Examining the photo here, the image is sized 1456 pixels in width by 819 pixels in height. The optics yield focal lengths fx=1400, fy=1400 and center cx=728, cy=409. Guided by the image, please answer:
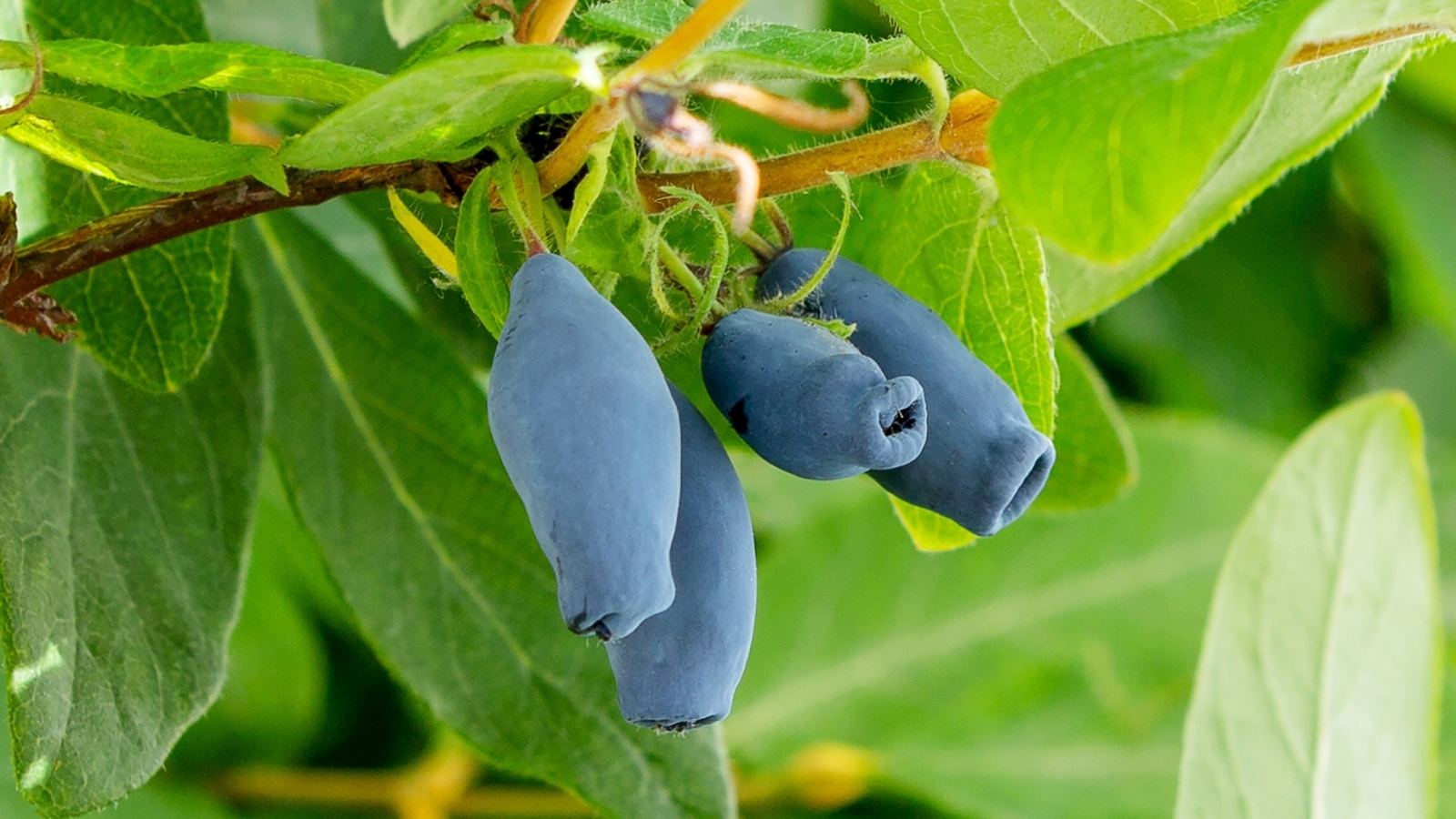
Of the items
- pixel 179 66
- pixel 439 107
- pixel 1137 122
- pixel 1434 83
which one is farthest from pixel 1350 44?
pixel 1434 83

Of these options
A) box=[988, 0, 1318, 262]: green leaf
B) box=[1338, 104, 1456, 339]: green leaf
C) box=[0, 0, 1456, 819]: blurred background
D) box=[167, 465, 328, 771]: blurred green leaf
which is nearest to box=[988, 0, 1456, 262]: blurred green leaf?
box=[988, 0, 1318, 262]: green leaf

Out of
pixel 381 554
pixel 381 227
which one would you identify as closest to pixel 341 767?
pixel 381 554

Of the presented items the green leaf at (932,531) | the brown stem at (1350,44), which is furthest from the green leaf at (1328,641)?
the brown stem at (1350,44)

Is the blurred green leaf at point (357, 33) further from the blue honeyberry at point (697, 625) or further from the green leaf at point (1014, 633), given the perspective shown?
the green leaf at point (1014, 633)

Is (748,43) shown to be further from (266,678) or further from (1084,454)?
(266,678)

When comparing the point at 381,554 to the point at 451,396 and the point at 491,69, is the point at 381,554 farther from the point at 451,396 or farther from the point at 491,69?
the point at 491,69

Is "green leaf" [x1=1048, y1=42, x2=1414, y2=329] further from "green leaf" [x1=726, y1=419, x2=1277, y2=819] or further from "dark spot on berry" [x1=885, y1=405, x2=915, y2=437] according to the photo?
"green leaf" [x1=726, y1=419, x2=1277, y2=819]
